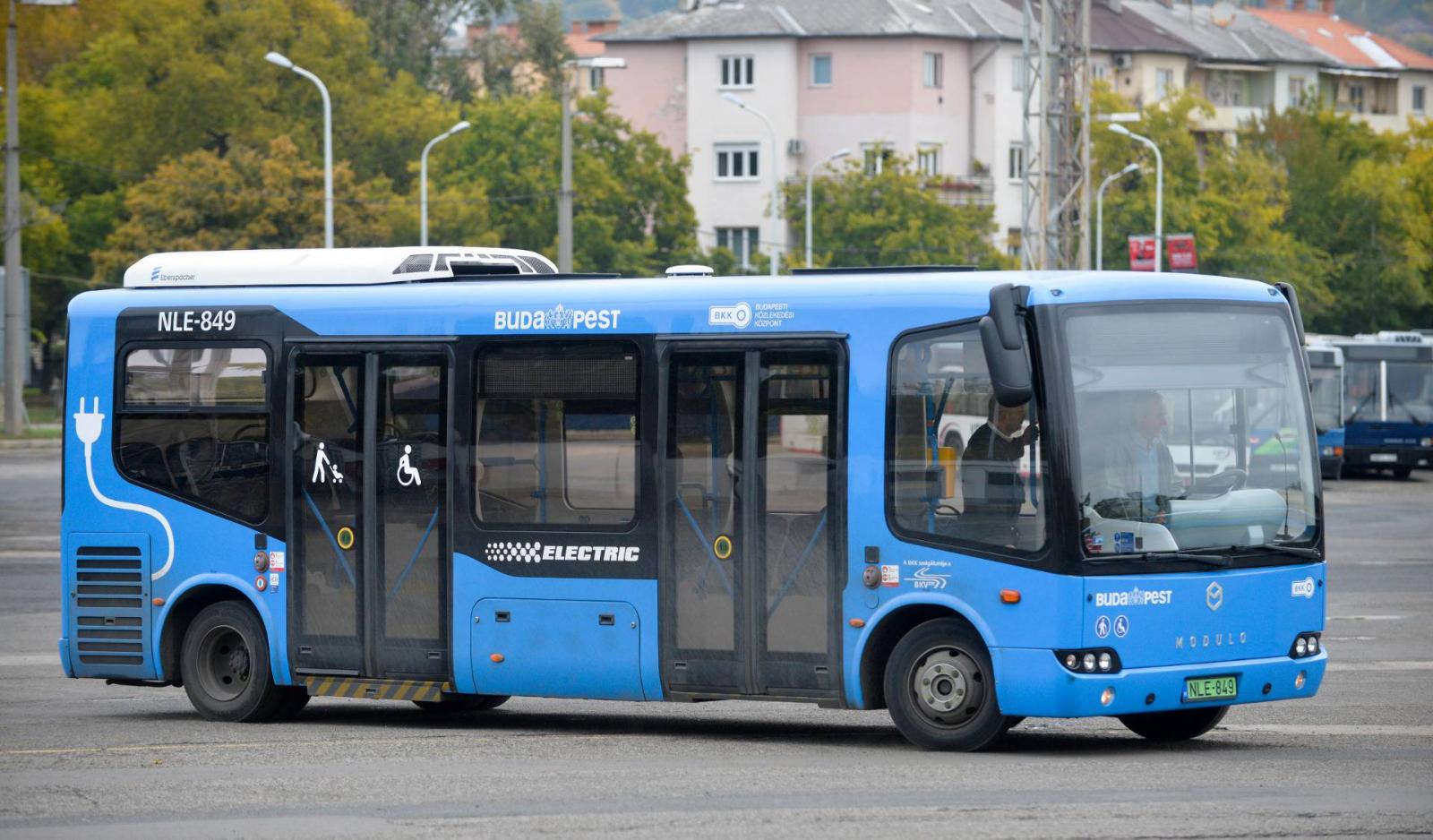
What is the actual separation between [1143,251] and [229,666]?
1906 inches

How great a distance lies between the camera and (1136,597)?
1145cm

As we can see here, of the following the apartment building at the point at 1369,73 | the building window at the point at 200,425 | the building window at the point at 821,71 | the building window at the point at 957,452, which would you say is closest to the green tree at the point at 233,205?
the building window at the point at 821,71

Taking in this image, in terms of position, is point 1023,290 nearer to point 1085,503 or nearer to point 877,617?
point 1085,503

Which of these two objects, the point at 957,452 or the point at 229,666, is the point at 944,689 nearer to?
the point at 957,452

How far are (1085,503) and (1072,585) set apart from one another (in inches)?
16.7

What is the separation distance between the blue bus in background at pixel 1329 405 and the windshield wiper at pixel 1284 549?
34108mm

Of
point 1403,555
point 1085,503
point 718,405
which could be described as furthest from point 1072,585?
point 1403,555

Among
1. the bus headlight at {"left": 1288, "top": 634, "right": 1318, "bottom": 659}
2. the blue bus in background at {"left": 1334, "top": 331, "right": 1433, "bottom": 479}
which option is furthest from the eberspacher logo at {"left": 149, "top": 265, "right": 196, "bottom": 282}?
the blue bus in background at {"left": 1334, "top": 331, "right": 1433, "bottom": 479}

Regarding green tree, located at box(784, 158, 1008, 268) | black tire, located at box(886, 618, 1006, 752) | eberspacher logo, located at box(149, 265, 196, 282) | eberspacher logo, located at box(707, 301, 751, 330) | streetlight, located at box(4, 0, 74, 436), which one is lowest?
black tire, located at box(886, 618, 1006, 752)

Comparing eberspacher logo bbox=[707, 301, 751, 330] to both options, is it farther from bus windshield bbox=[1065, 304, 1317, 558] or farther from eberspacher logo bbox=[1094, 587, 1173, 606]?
eberspacher logo bbox=[1094, 587, 1173, 606]

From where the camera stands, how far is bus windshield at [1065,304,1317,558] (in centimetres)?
1153

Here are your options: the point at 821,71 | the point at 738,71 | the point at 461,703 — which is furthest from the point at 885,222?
the point at 461,703

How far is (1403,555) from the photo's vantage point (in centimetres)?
2798

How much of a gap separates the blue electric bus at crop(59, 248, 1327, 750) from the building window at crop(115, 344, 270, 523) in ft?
0.07
